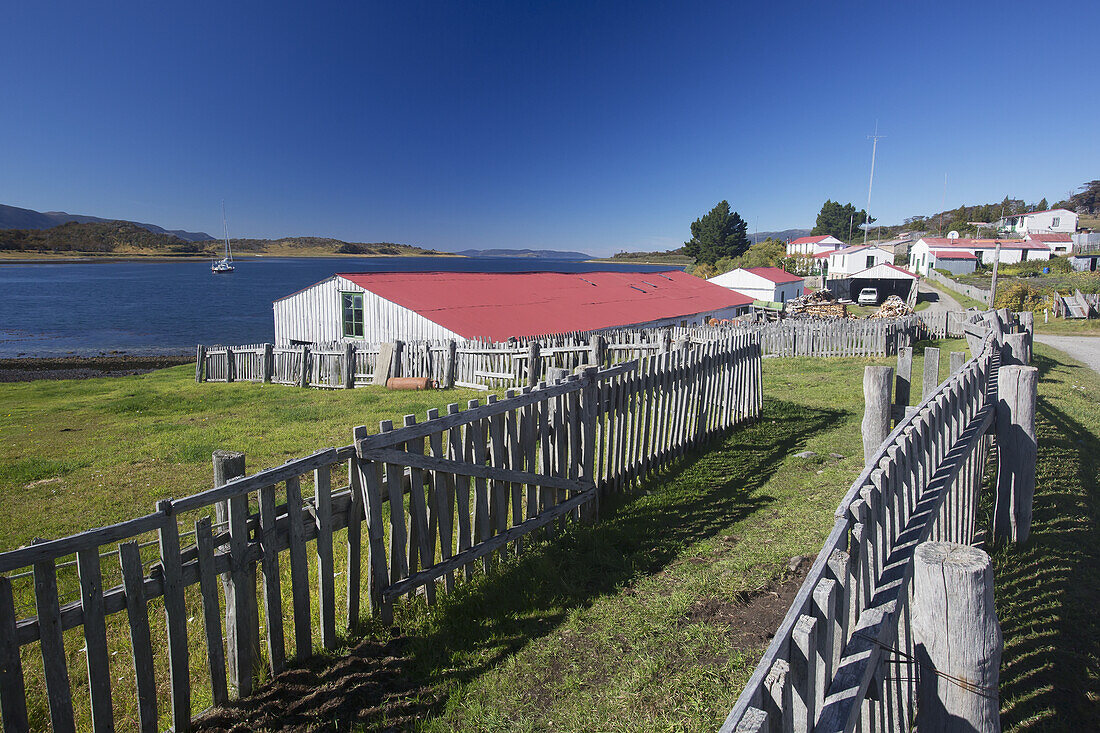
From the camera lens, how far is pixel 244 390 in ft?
60.2

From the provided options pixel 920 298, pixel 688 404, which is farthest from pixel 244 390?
pixel 920 298

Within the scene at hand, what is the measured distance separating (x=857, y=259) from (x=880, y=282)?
22.2 m

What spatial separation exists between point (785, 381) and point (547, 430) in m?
11.7

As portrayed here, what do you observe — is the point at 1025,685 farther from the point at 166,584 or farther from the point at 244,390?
the point at 244,390

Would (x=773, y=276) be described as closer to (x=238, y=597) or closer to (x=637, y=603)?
(x=637, y=603)

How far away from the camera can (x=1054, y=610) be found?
164 inches

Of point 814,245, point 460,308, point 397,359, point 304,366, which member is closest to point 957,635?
point 397,359

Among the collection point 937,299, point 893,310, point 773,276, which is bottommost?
point 893,310

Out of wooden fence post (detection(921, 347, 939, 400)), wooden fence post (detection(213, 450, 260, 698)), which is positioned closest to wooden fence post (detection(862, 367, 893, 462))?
wooden fence post (detection(921, 347, 939, 400))

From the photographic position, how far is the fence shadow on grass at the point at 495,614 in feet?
11.6

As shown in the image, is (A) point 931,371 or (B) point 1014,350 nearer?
(A) point 931,371

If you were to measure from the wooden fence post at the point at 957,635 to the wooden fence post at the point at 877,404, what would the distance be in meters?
3.43

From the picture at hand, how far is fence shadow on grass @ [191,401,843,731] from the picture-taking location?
3.54m

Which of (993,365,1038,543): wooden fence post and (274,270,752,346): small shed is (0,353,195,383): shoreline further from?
(993,365,1038,543): wooden fence post
